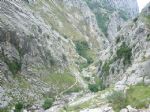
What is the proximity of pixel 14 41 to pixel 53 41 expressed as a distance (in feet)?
168

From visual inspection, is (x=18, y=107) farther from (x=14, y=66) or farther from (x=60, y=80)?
(x=60, y=80)

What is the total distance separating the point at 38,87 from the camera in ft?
439

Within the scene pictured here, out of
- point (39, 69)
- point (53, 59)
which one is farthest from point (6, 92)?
point (53, 59)

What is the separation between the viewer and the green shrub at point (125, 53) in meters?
164

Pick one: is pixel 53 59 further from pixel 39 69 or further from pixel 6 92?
pixel 6 92

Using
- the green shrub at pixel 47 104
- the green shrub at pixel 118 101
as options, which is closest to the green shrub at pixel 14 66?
the green shrub at pixel 47 104

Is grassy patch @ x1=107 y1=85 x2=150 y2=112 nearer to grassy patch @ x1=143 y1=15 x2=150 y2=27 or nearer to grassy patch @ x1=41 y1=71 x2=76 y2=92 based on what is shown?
grassy patch @ x1=41 y1=71 x2=76 y2=92

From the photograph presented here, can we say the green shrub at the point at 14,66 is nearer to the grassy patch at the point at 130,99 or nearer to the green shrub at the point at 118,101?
the grassy patch at the point at 130,99

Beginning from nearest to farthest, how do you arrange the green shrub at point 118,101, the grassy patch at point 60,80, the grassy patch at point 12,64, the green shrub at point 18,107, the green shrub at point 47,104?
the green shrub at point 118,101
the green shrub at point 18,107
the green shrub at point 47,104
the grassy patch at point 12,64
the grassy patch at point 60,80

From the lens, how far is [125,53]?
561 feet

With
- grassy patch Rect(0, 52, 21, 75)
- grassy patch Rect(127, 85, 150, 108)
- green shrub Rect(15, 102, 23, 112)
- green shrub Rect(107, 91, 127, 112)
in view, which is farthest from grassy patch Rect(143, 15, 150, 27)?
green shrub Rect(107, 91, 127, 112)

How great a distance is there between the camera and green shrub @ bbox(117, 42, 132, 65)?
164 m

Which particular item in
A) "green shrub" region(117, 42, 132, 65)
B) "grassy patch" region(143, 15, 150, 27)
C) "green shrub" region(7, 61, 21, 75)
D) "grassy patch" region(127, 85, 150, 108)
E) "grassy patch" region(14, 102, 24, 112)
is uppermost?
"grassy patch" region(143, 15, 150, 27)

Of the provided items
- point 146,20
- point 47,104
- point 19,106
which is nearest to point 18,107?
point 19,106
